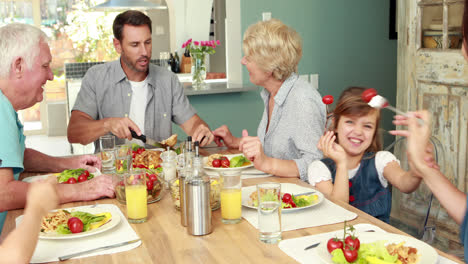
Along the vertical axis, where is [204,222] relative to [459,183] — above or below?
above

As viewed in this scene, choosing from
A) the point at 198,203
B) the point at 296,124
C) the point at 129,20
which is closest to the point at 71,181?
the point at 198,203

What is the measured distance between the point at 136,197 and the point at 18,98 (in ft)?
2.17

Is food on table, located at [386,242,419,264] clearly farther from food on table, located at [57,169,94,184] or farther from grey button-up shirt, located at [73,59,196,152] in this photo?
grey button-up shirt, located at [73,59,196,152]

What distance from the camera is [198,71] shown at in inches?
168

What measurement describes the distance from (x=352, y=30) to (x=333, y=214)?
3.14 m

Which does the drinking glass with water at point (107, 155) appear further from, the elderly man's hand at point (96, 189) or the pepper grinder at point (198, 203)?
the pepper grinder at point (198, 203)

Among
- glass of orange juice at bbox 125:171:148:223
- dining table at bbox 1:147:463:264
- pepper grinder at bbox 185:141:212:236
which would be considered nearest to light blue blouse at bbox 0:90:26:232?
dining table at bbox 1:147:463:264

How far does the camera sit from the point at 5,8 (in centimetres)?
867

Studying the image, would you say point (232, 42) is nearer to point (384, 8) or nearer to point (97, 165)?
point (384, 8)

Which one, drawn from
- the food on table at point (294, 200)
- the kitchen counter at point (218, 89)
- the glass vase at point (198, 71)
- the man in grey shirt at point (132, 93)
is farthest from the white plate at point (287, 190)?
the glass vase at point (198, 71)

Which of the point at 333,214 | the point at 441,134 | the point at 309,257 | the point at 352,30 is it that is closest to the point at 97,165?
the point at 333,214

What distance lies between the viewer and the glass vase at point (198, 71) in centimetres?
426

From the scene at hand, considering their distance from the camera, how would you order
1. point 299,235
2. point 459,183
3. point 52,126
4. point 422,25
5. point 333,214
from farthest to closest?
1. point 52,126
2. point 422,25
3. point 459,183
4. point 333,214
5. point 299,235

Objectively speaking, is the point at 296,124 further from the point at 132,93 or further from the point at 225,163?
the point at 132,93
